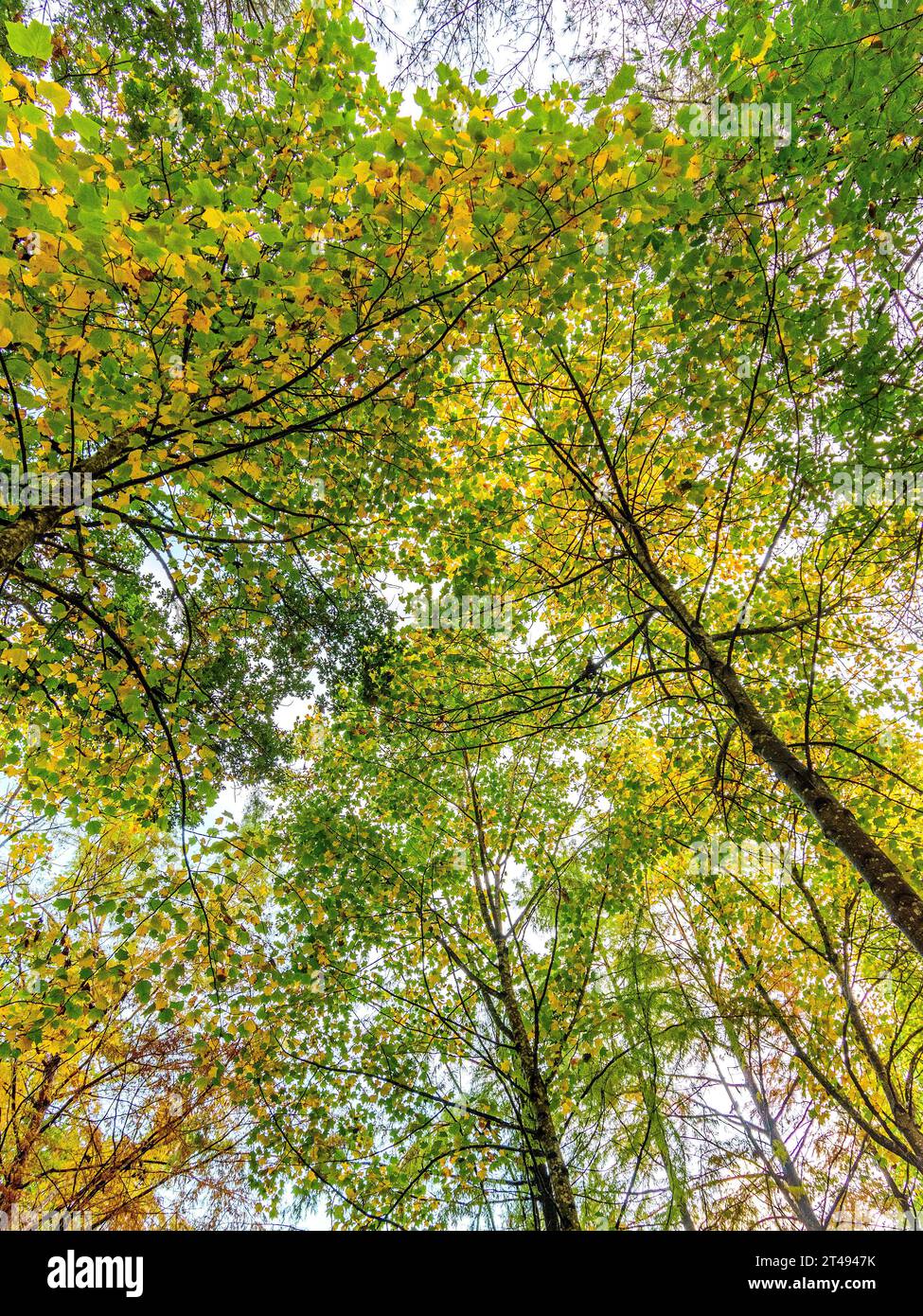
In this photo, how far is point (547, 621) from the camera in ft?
19.4

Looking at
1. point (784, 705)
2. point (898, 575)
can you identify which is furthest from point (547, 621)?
point (898, 575)

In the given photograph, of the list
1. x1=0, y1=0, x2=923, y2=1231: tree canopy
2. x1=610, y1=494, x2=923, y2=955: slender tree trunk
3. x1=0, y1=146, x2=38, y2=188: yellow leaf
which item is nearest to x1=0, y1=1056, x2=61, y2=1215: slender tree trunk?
x1=0, y1=0, x2=923, y2=1231: tree canopy

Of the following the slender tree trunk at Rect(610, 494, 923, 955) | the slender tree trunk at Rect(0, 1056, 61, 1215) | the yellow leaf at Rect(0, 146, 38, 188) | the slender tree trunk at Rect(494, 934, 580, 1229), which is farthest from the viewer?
the slender tree trunk at Rect(0, 1056, 61, 1215)

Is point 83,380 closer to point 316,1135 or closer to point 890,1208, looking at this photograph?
point 316,1135

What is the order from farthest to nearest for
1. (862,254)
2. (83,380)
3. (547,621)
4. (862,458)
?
(547,621), (862,458), (862,254), (83,380)

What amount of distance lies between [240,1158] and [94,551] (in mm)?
6100

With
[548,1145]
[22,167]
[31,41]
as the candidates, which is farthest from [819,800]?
[31,41]

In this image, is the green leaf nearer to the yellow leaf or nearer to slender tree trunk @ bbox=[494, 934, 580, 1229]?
the yellow leaf

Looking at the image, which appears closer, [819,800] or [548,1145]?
[819,800]

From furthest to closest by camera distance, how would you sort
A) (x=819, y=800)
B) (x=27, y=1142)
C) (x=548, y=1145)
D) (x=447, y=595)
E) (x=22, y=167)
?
(x=447, y=595)
(x=27, y=1142)
(x=548, y=1145)
(x=819, y=800)
(x=22, y=167)

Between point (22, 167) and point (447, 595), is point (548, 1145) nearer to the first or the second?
point (447, 595)

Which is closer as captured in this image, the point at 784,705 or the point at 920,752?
the point at 784,705

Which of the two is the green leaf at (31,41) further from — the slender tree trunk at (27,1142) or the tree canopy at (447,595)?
the slender tree trunk at (27,1142)
